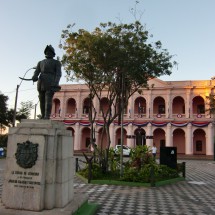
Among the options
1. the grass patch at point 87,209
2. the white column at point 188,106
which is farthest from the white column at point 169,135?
the grass patch at point 87,209

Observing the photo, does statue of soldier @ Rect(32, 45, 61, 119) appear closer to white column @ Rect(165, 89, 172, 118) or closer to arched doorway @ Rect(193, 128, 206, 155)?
white column @ Rect(165, 89, 172, 118)

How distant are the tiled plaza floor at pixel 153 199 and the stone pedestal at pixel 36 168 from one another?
75.4 inches

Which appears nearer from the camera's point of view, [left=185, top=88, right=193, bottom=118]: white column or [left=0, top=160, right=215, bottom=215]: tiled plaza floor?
[left=0, top=160, right=215, bottom=215]: tiled plaza floor

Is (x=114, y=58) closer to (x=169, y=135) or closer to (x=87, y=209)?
(x=87, y=209)

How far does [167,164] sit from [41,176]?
35.3ft

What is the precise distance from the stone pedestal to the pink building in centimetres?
3076

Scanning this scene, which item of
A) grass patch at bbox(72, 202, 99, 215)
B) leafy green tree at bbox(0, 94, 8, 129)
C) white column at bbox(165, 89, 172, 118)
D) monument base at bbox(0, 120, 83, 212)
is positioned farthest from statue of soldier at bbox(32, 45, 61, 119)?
white column at bbox(165, 89, 172, 118)

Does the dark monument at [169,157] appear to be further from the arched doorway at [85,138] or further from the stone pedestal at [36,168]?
the arched doorway at [85,138]

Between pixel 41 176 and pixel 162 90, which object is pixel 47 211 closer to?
pixel 41 176

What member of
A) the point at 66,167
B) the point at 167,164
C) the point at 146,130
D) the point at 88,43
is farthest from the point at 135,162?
the point at 146,130

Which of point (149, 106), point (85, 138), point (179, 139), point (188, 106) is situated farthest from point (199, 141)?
point (85, 138)

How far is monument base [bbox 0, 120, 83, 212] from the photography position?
6.30 metres

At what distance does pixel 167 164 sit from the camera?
15.7 meters

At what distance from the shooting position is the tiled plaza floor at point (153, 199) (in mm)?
8066
